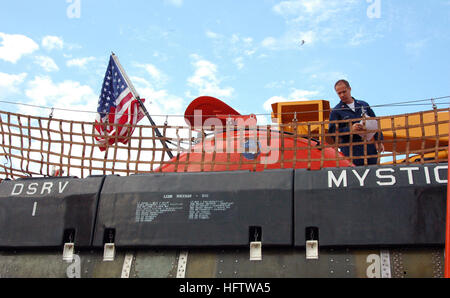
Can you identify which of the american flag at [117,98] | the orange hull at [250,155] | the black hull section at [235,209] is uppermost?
the american flag at [117,98]

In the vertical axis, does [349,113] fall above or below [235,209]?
above

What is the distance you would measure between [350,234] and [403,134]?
7335 mm

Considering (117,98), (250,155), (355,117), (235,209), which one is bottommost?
(235,209)

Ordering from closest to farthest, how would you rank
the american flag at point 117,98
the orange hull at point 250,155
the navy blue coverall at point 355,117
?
1. the orange hull at point 250,155
2. the navy blue coverall at point 355,117
3. the american flag at point 117,98

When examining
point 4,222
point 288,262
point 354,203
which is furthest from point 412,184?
point 4,222

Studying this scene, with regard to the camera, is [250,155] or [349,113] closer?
[250,155]

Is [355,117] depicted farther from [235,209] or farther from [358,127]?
[235,209]

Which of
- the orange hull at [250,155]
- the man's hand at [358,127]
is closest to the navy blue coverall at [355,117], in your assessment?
the orange hull at [250,155]

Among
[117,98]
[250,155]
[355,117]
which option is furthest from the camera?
[117,98]

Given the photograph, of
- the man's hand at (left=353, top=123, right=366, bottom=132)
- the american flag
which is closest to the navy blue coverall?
the man's hand at (left=353, top=123, right=366, bottom=132)

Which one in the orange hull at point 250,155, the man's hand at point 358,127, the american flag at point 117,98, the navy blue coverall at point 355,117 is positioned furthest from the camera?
the american flag at point 117,98

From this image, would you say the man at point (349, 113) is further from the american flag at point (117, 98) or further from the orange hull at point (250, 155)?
the american flag at point (117, 98)

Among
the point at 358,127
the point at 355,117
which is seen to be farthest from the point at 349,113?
the point at 358,127
